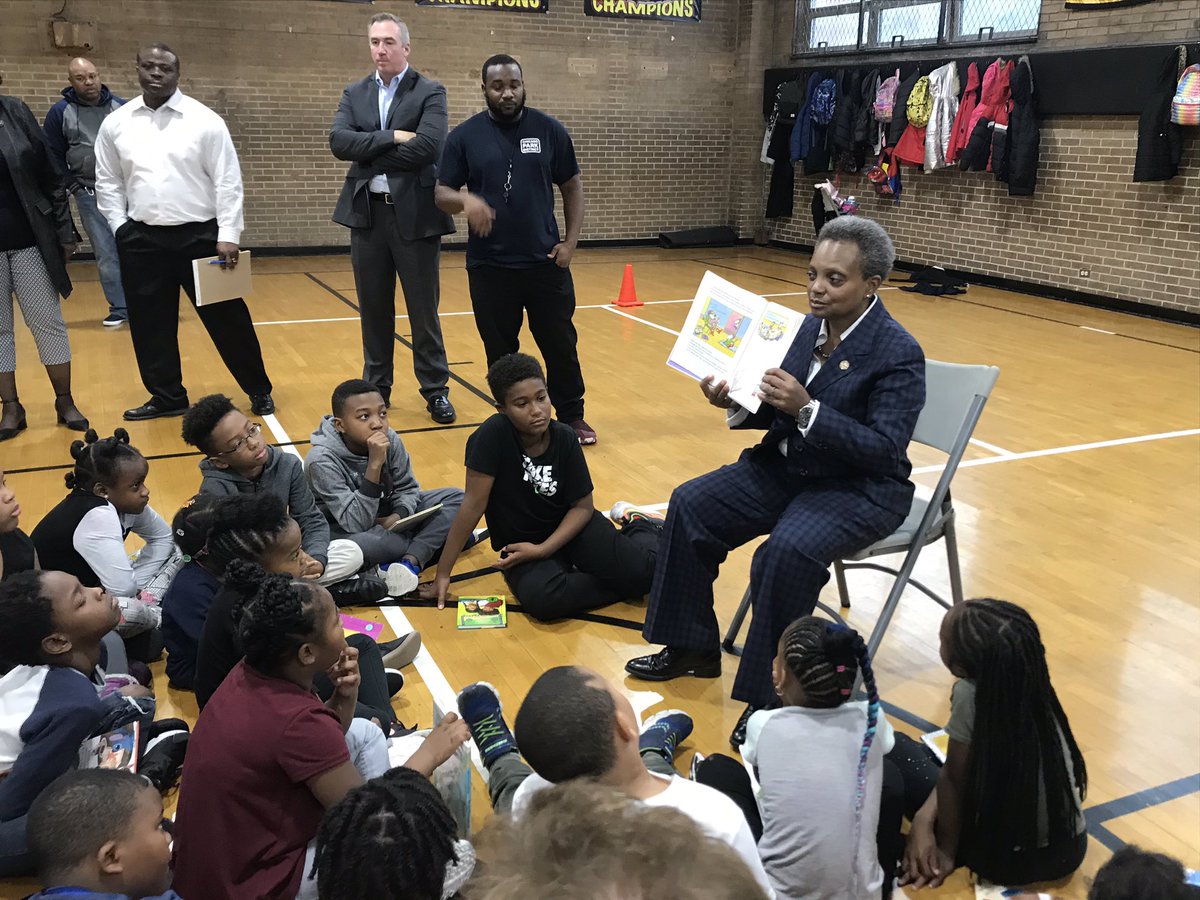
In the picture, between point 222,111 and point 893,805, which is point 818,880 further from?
point 222,111

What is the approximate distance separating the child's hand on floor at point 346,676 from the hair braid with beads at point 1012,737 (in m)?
1.26

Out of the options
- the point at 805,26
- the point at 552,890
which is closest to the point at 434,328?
the point at 552,890

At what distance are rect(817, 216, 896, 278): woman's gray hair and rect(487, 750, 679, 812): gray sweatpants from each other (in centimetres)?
135

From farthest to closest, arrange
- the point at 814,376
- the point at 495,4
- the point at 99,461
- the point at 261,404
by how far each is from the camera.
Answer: the point at 495,4 → the point at 261,404 → the point at 99,461 → the point at 814,376

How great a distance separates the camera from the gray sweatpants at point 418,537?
357cm

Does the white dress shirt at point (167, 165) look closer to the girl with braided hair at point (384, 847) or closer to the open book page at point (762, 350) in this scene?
the open book page at point (762, 350)

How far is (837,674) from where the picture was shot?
1.94 m

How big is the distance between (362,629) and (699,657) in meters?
1.06

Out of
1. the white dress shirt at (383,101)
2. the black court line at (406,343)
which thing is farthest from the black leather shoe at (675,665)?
the white dress shirt at (383,101)

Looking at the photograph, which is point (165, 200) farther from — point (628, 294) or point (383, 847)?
point (628, 294)

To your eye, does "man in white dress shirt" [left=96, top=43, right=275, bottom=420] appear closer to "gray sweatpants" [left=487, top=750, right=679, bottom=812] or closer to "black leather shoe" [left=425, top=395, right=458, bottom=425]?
"black leather shoe" [left=425, top=395, right=458, bottom=425]

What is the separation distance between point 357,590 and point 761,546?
1.49 meters

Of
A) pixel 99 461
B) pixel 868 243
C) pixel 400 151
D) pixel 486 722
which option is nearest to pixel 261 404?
pixel 400 151

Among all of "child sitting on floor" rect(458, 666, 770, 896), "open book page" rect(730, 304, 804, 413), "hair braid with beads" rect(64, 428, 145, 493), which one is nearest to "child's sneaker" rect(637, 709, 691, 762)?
"child sitting on floor" rect(458, 666, 770, 896)
